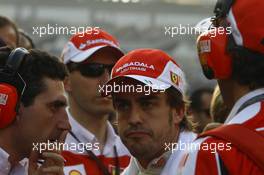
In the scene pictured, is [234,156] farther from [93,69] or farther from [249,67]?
[93,69]

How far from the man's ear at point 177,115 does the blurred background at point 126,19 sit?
20.4ft

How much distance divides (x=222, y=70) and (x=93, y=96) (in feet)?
7.23

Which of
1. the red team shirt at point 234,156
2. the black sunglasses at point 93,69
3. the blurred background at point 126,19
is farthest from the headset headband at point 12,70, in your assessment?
the blurred background at point 126,19

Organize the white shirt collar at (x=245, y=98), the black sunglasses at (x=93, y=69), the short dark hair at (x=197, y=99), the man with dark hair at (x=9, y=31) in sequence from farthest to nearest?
1. the short dark hair at (x=197, y=99)
2. the man with dark hair at (x=9, y=31)
3. the black sunglasses at (x=93, y=69)
4. the white shirt collar at (x=245, y=98)

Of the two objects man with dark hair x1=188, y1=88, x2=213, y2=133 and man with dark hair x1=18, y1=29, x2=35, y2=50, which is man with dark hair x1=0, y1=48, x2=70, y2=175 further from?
man with dark hair x1=188, y1=88, x2=213, y2=133

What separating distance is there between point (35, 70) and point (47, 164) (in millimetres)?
462

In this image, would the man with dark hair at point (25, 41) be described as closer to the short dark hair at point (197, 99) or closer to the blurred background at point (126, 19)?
the short dark hair at point (197, 99)

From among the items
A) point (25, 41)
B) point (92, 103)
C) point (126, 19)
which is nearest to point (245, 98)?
point (92, 103)

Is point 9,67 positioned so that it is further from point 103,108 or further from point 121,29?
point 121,29

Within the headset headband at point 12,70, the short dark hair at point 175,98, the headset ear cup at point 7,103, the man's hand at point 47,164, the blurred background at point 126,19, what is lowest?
the blurred background at point 126,19

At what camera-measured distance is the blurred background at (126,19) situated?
10.9 m

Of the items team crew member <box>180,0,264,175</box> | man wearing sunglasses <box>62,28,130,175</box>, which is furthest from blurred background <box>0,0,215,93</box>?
team crew member <box>180,0,264,175</box>

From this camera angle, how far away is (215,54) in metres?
3.00

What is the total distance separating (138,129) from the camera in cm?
374
